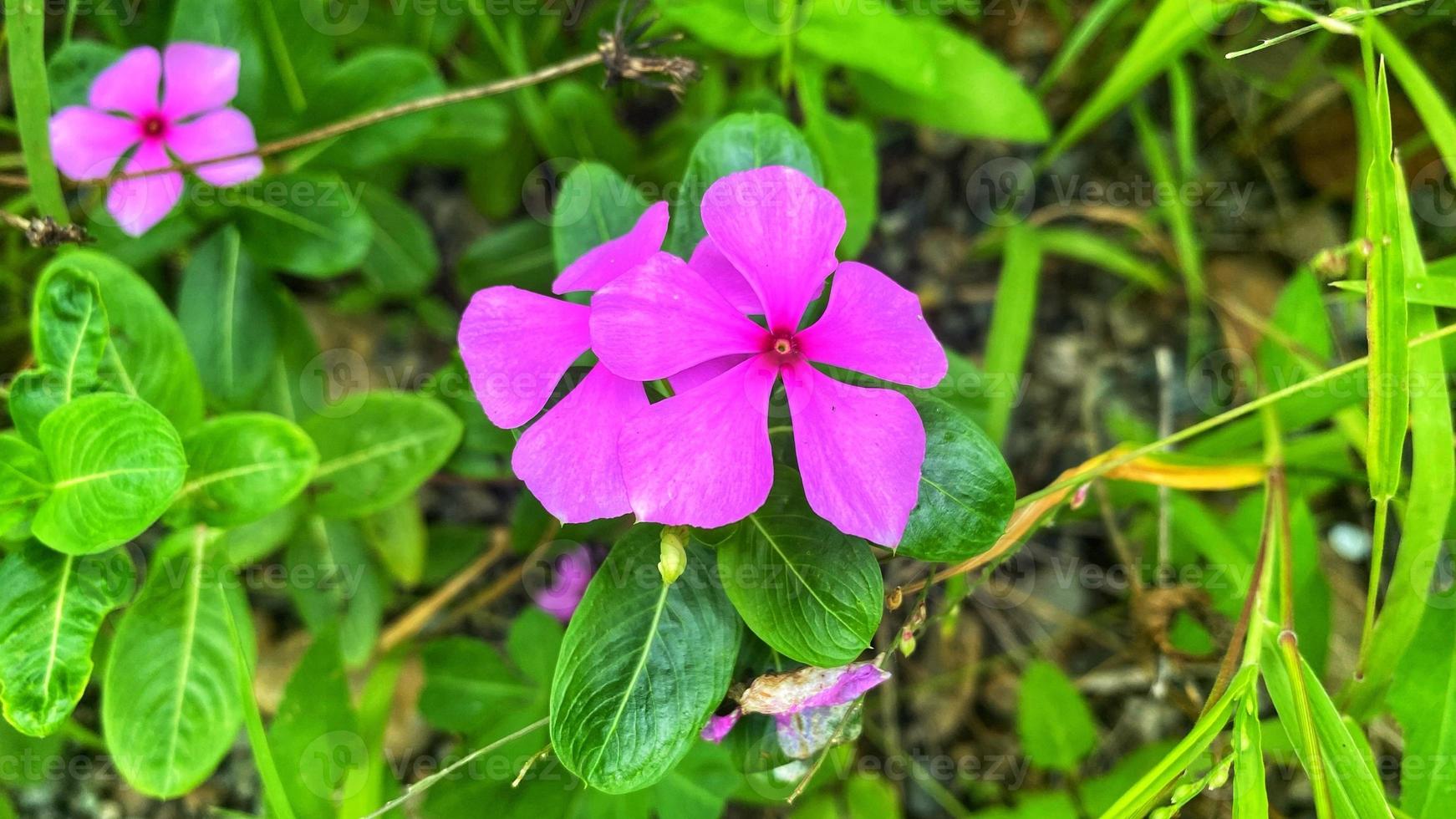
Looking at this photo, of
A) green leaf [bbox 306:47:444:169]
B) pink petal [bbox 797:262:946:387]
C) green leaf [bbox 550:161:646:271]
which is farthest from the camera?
green leaf [bbox 306:47:444:169]

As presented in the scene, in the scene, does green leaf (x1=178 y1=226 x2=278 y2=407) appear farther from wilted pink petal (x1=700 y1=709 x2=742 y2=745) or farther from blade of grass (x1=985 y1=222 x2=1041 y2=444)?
blade of grass (x1=985 y1=222 x2=1041 y2=444)

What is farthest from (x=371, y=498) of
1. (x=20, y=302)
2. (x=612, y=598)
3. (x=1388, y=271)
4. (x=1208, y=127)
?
(x=1208, y=127)

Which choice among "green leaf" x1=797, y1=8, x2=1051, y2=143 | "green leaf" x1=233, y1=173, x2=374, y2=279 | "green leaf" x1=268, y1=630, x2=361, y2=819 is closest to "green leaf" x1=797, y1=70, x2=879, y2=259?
"green leaf" x1=797, y1=8, x2=1051, y2=143

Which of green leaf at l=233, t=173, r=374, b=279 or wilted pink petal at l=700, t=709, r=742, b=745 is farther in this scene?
green leaf at l=233, t=173, r=374, b=279

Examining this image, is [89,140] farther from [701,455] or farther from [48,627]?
[701,455]

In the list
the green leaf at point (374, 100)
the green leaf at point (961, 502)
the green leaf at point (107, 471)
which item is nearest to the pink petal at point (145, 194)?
the green leaf at point (374, 100)

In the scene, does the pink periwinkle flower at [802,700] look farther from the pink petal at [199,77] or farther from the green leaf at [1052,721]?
the pink petal at [199,77]

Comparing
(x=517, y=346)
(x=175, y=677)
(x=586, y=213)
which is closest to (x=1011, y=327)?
(x=586, y=213)
